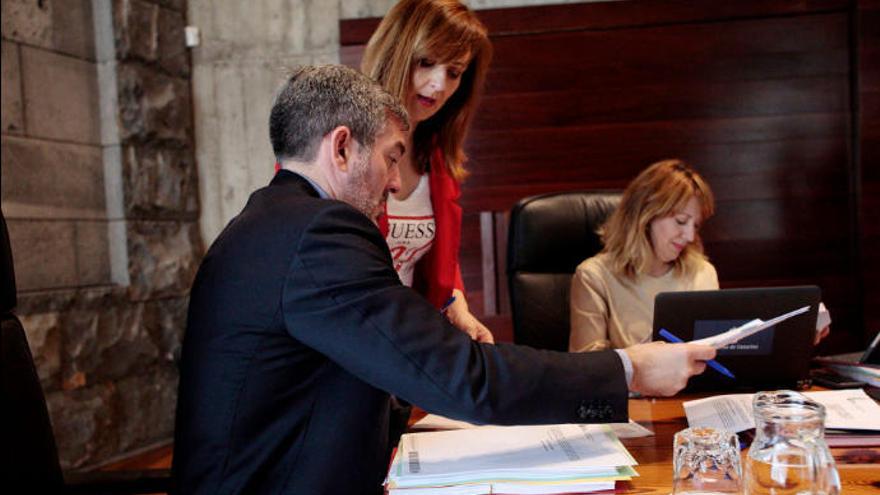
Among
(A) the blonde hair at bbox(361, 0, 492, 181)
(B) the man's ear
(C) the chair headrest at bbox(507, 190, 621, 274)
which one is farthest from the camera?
(C) the chair headrest at bbox(507, 190, 621, 274)

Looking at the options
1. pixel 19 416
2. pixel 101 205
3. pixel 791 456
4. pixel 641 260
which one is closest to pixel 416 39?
pixel 641 260

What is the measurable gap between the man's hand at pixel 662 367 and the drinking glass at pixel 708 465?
0.19m

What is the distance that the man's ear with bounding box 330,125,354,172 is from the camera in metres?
1.11

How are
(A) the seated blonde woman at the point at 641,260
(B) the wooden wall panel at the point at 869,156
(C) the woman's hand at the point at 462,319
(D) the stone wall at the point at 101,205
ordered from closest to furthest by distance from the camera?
(C) the woman's hand at the point at 462,319, (A) the seated blonde woman at the point at 641,260, (D) the stone wall at the point at 101,205, (B) the wooden wall panel at the point at 869,156

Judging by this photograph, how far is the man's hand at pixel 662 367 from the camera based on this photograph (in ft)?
3.54

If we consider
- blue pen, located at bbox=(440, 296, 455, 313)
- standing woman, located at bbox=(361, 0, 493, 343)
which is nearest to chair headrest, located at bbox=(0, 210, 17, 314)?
standing woman, located at bbox=(361, 0, 493, 343)

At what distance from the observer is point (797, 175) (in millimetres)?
3355

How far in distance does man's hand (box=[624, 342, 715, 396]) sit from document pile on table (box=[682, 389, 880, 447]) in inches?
4.7

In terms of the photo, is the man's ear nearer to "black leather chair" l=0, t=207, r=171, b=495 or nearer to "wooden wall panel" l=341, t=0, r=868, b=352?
"black leather chair" l=0, t=207, r=171, b=495

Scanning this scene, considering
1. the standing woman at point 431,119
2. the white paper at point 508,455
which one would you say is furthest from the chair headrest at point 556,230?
the white paper at point 508,455

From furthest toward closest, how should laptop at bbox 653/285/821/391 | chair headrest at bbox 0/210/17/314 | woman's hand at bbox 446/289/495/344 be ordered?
woman's hand at bbox 446/289/495/344 < laptop at bbox 653/285/821/391 < chair headrest at bbox 0/210/17/314

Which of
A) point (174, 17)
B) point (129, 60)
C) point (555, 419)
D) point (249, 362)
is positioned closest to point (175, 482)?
point (249, 362)

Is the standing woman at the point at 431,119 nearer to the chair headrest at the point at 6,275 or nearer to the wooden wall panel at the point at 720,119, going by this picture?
the chair headrest at the point at 6,275

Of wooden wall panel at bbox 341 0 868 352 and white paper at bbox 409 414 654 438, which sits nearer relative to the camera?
white paper at bbox 409 414 654 438
